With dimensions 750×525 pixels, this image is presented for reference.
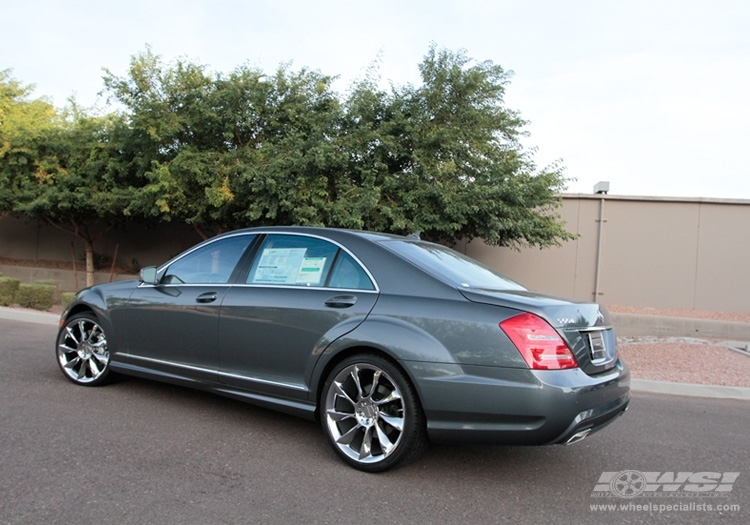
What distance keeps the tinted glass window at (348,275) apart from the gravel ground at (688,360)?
18.0 feet

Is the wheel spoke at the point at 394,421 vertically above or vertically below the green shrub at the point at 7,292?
above

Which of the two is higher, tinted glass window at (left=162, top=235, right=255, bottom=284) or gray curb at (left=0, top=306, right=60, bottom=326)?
tinted glass window at (left=162, top=235, right=255, bottom=284)

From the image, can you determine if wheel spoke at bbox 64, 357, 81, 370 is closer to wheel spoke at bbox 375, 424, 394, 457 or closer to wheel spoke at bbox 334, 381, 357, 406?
wheel spoke at bbox 334, 381, 357, 406

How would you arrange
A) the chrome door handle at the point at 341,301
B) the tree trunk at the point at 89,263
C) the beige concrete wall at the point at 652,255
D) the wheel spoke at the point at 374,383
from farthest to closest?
the tree trunk at the point at 89,263
the beige concrete wall at the point at 652,255
the chrome door handle at the point at 341,301
the wheel spoke at the point at 374,383

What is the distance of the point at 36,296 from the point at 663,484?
507 inches

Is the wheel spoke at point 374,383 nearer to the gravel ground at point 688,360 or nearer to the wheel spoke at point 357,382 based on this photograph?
the wheel spoke at point 357,382

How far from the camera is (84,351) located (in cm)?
558

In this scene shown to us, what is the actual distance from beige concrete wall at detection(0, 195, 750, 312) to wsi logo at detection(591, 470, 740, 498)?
432 inches

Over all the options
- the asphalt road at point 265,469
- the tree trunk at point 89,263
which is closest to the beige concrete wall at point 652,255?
the asphalt road at point 265,469

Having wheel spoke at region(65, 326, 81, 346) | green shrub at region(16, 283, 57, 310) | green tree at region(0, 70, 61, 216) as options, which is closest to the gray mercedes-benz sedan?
wheel spoke at region(65, 326, 81, 346)

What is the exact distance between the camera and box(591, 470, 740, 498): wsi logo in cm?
363

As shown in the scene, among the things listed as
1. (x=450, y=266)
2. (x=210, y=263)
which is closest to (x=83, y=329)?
(x=210, y=263)

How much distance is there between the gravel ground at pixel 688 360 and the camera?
25.9ft

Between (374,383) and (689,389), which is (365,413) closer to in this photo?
(374,383)
